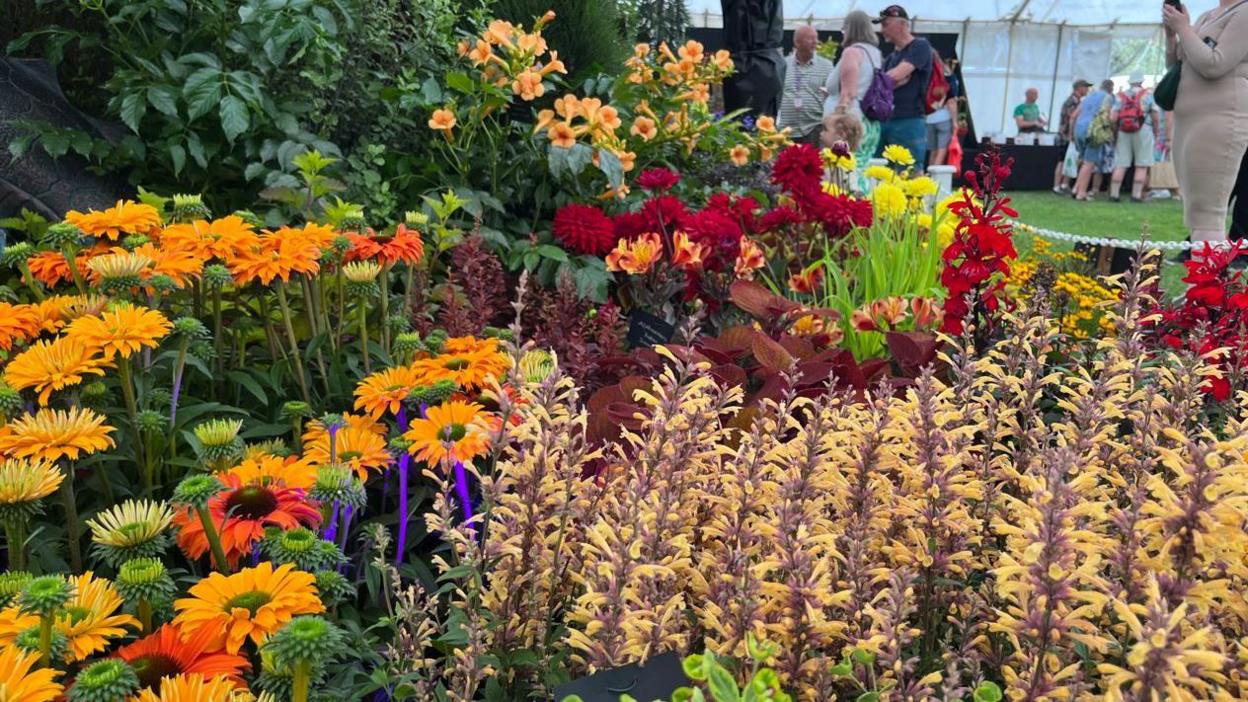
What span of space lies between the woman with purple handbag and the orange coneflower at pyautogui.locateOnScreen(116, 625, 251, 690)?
536cm

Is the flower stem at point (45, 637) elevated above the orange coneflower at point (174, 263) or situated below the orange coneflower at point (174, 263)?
below

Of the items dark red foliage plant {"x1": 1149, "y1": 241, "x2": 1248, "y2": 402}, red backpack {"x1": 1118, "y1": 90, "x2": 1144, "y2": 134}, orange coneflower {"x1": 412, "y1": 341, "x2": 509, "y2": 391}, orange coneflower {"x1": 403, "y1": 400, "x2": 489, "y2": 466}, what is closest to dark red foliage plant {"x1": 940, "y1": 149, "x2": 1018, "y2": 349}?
dark red foliage plant {"x1": 1149, "y1": 241, "x2": 1248, "y2": 402}

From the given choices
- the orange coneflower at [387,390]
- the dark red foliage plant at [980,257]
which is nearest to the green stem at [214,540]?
the orange coneflower at [387,390]

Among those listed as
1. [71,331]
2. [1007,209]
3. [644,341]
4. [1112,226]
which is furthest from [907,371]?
[1112,226]

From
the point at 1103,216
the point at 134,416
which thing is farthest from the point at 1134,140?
the point at 134,416

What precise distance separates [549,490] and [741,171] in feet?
9.52

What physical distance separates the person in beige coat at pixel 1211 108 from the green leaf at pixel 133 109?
4118 mm

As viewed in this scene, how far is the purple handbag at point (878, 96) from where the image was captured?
6047 millimetres

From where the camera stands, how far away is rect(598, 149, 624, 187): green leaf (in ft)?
8.68

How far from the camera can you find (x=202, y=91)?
7.83 feet

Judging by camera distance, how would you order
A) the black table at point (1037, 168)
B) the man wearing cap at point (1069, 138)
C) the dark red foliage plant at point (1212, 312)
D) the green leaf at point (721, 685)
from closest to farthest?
the green leaf at point (721, 685) < the dark red foliage plant at point (1212, 312) < the man wearing cap at point (1069, 138) < the black table at point (1037, 168)

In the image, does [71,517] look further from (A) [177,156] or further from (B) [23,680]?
(A) [177,156]

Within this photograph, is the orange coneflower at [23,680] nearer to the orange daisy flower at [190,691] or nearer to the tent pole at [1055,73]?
the orange daisy flower at [190,691]

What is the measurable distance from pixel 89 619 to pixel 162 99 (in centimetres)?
195
